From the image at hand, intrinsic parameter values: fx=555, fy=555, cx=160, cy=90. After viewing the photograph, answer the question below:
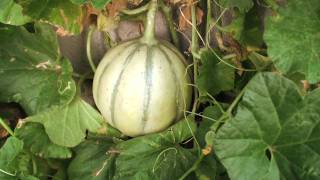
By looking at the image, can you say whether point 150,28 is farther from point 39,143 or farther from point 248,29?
point 39,143

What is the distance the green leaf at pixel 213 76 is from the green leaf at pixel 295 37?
19cm

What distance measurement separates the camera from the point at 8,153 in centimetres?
114

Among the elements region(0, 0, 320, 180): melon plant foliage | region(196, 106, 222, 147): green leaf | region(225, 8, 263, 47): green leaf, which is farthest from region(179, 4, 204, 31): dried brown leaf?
region(196, 106, 222, 147): green leaf

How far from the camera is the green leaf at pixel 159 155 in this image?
1.17m

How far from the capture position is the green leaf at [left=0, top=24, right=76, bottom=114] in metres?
1.25

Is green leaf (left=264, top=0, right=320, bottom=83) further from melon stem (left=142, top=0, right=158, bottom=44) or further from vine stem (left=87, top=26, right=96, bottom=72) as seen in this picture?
vine stem (left=87, top=26, right=96, bottom=72)

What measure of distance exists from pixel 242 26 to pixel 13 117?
0.59m

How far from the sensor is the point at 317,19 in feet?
3.34

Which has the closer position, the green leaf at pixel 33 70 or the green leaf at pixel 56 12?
the green leaf at pixel 56 12

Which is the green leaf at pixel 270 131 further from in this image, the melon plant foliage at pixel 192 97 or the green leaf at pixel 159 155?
the green leaf at pixel 159 155

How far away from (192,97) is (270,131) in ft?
1.12

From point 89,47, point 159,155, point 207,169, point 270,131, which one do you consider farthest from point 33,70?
point 270,131

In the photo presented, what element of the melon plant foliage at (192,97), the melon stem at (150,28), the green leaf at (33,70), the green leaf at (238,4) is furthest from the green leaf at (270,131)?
the green leaf at (33,70)

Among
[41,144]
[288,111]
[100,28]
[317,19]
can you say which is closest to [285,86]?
[288,111]
